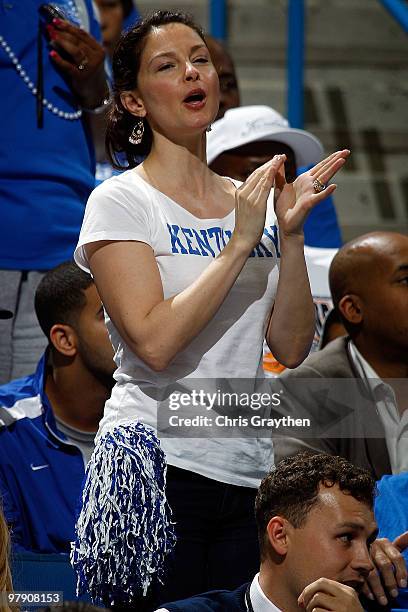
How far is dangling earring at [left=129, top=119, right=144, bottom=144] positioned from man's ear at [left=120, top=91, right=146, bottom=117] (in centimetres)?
2

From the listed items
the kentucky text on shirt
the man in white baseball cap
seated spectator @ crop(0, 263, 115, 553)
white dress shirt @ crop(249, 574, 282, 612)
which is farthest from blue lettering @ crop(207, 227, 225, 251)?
the man in white baseball cap

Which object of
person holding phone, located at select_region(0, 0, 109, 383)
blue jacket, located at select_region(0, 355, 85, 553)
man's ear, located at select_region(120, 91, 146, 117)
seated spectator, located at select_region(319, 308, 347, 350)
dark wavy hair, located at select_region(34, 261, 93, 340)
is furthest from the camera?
seated spectator, located at select_region(319, 308, 347, 350)

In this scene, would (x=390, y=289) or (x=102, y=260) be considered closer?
(x=102, y=260)

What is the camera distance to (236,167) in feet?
13.3

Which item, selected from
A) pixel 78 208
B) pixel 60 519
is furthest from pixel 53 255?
pixel 60 519

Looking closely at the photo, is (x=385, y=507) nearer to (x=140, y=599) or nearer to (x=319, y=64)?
(x=140, y=599)

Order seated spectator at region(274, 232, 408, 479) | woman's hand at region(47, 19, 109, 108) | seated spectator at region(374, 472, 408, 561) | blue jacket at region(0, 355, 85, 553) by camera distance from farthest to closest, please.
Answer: woman's hand at region(47, 19, 109, 108)
blue jacket at region(0, 355, 85, 553)
seated spectator at region(274, 232, 408, 479)
seated spectator at region(374, 472, 408, 561)

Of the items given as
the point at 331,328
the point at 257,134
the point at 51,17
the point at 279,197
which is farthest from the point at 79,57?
the point at 279,197

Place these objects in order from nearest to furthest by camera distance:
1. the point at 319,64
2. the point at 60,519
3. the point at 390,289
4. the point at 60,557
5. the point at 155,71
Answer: the point at 155,71 < the point at 60,557 < the point at 60,519 < the point at 390,289 < the point at 319,64

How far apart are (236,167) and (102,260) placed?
5.68 ft

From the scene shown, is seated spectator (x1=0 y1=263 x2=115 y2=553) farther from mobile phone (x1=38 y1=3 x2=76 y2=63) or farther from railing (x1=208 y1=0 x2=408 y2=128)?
railing (x1=208 y1=0 x2=408 y2=128)

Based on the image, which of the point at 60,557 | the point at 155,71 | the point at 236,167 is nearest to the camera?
the point at 155,71

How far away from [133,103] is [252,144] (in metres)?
1.48

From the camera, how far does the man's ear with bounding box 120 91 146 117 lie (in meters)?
2.60
